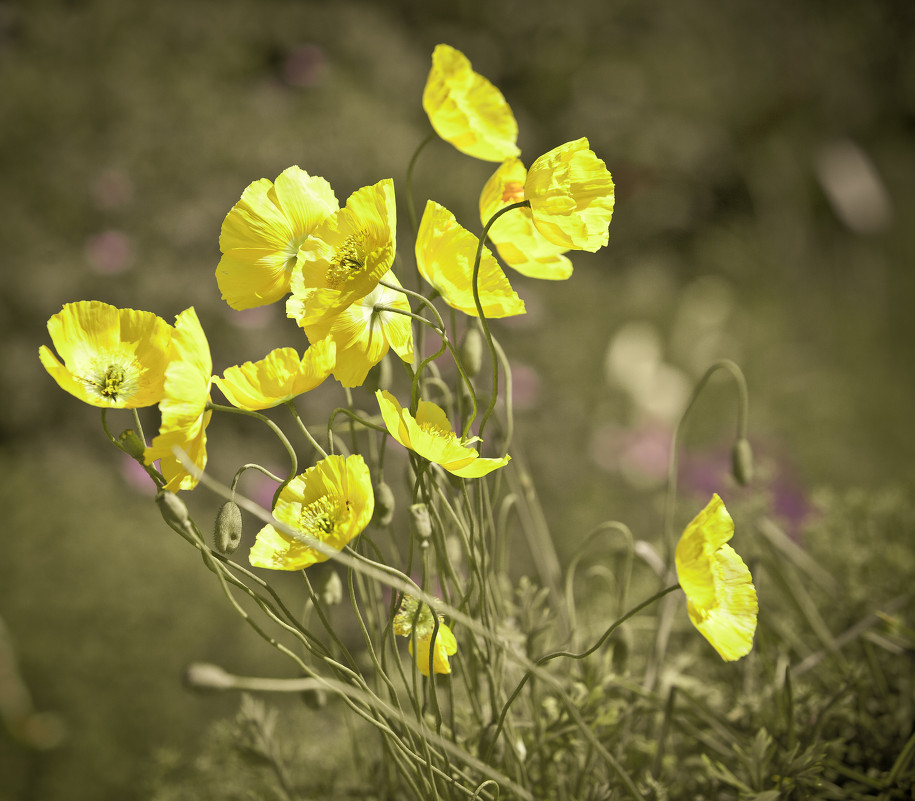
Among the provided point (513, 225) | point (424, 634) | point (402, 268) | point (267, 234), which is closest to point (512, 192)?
point (513, 225)

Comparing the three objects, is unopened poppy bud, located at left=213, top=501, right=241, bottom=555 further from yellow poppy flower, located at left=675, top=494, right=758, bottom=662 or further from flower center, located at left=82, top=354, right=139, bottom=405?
yellow poppy flower, located at left=675, top=494, right=758, bottom=662

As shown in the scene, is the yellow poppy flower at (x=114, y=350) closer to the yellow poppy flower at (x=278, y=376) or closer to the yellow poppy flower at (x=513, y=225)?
the yellow poppy flower at (x=278, y=376)

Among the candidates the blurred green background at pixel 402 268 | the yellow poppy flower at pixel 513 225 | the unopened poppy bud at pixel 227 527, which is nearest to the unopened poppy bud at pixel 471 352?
the yellow poppy flower at pixel 513 225

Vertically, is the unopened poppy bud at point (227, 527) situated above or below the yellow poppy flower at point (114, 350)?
below

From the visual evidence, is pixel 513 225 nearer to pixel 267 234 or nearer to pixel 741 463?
pixel 267 234

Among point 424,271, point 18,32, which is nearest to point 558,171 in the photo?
point 424,271
